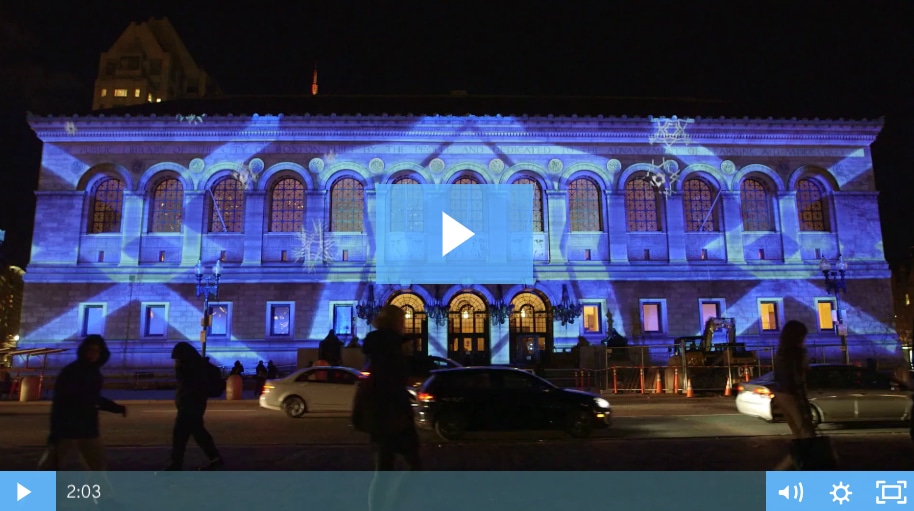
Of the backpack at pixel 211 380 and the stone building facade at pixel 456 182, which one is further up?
the stone building facade at pixel 456 182

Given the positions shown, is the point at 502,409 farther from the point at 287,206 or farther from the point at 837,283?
the point at 837,283

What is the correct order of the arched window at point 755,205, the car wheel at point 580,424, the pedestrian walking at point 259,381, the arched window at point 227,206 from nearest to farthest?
→ the car wheel at point 580,424 < the pedestrian walking at point 259,381 < the arched window at point 227,206 < the arched window at point 755,205

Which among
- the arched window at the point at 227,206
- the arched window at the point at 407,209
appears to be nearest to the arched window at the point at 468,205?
the arched window at the point at 407,209

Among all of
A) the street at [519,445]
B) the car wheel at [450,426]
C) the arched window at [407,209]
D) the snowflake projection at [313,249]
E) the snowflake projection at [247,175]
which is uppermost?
the snowflake projection at [247,175]

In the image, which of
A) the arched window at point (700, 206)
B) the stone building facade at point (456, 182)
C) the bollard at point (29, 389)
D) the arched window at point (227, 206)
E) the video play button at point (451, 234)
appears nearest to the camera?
the bollard at point (29, 389)

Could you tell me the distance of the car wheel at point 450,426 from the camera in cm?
1320

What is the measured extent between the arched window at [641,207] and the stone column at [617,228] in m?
0.57

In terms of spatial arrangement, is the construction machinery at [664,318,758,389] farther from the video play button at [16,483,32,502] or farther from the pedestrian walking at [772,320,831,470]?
the video play button at [16,483,32,502]

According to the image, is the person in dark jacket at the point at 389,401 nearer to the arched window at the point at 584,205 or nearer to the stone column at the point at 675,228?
the arched window at the point at 584,205

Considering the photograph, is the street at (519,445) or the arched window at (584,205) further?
the arched window at (584,205)

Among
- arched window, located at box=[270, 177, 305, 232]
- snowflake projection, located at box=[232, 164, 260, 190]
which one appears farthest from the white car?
snowflake projection, located at box=[232, 164, 260, 190]

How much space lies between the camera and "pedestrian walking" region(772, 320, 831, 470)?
751cm

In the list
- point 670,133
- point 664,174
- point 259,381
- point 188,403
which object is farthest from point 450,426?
point 670,133

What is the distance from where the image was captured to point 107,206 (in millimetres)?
36969
